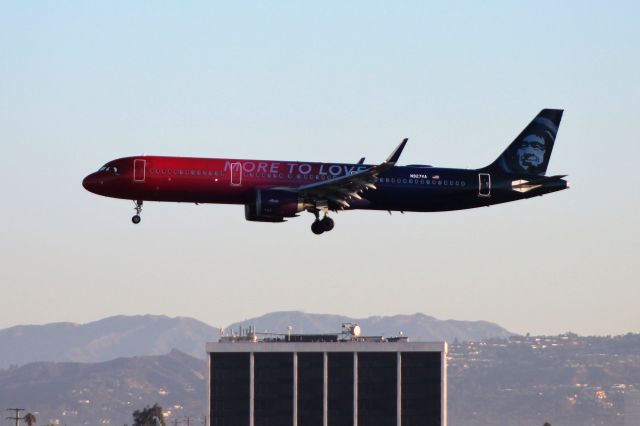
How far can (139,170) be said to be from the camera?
106 meters

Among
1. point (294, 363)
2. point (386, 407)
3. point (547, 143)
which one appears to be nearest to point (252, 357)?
point (294, 363)

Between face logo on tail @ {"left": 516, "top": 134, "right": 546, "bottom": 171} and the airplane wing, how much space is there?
56.6 ft

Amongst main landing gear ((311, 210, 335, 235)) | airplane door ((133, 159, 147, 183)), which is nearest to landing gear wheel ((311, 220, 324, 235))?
main landing gear ((311, 210, 335, 235))

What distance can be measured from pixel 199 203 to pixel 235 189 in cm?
276

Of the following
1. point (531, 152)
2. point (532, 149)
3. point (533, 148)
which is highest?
point (533, 148)

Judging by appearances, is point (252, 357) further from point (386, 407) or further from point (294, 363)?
point (386, 407)

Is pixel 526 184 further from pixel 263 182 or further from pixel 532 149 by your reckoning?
pixel 263 182

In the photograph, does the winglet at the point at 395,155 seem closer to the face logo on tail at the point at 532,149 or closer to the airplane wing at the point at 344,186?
the airplane wing at the point at 344,186

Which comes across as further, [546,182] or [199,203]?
[546,182]

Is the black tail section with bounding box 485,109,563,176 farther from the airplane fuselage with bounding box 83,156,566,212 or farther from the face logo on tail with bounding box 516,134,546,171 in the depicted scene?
the airplane fuselage with bounding box 83,156,566,212

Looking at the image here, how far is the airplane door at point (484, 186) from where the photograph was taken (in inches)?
4530

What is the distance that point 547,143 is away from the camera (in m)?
124

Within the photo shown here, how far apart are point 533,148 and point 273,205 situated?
2762 cm

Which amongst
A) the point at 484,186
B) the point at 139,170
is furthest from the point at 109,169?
the point at 484,186
